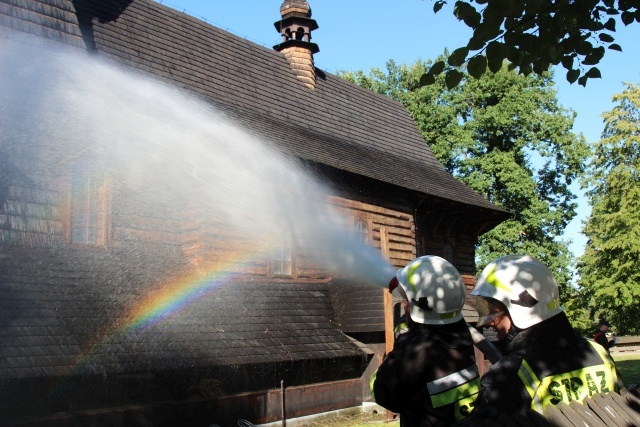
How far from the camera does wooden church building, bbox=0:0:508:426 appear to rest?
11.1 metres

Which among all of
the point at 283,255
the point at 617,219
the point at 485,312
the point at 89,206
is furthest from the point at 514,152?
the point at 485,312

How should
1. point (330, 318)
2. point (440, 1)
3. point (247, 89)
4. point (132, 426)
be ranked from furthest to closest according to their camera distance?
point (247, 89)
point (330, 318)
point (132, 426)
point (440, 1)

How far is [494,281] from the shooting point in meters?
3.90

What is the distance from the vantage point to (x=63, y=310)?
37.0 ft

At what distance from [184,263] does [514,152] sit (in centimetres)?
2748

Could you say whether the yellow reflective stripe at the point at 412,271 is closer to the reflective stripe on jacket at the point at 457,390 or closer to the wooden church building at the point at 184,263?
the reflective stripe on jacket at the point at 457,390

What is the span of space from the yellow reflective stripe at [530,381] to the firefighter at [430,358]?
537 mm

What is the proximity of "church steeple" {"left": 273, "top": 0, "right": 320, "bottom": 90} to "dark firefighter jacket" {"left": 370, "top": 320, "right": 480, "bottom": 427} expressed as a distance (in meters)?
20.6

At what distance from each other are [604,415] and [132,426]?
9.91 meters

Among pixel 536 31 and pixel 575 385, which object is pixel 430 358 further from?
pixel 536 31

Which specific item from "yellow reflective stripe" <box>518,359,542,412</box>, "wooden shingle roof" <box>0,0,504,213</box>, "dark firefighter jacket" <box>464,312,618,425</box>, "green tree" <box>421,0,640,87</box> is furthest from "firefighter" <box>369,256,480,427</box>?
"wooden shingle roof" <box>0,0,504,213</box>

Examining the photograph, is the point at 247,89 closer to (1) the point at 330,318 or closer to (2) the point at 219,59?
(2) the point at 219,59

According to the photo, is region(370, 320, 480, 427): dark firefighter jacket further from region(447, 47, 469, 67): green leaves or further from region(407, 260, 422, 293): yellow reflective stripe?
region(447, 47, 469, 67): green leaves

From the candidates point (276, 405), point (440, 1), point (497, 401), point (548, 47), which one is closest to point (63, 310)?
point (276, 405)
